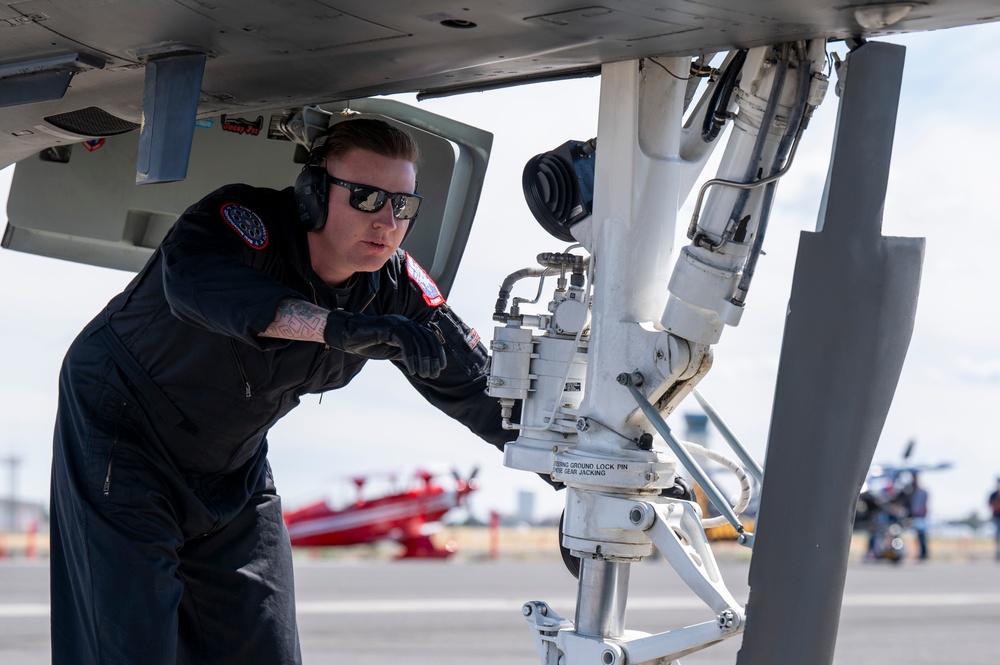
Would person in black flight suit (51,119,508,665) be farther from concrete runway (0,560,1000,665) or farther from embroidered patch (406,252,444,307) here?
concrete runway (0,560,1000,665)

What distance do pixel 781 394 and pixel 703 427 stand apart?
14.5 meters

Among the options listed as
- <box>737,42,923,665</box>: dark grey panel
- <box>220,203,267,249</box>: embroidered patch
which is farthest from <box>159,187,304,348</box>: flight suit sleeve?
<box>737,42,923,665</box>: dark grey panel

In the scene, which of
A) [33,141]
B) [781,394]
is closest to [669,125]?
[781,394]

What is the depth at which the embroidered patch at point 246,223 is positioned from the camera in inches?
109

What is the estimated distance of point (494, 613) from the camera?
37.2 ft

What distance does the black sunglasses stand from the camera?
2816mm

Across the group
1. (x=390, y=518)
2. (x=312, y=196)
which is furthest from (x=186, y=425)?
(x=390, y=518)

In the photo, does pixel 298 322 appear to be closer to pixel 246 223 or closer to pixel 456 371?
pixel 246 223

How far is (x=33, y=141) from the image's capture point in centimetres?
341

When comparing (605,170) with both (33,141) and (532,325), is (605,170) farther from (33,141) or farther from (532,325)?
(33,141)

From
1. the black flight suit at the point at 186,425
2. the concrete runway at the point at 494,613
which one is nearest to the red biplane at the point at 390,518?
the concrete runway at the point at 494,613

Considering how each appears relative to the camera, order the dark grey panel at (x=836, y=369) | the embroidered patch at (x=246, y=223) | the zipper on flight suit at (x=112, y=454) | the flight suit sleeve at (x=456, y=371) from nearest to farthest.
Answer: the dark grey panel at (x=836, y=369) → the embroidered patch at (x=246, y=223) → the zipper on flight suit at (x=112, y=454) → the flight suit sleeve at (x=456, y=371)

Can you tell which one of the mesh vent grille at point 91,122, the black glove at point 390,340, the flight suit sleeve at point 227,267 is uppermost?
the mesh vent grille at point 91,122

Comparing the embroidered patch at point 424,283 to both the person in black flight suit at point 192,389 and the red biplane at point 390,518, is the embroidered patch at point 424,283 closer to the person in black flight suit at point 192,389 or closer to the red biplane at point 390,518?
the person in black flight suit at point 192,389
